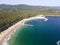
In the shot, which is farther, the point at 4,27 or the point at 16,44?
the point at 4,27

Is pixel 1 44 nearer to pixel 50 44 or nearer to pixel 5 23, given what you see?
pixel 50 44

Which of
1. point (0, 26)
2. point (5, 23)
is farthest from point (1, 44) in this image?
point (5, 23)

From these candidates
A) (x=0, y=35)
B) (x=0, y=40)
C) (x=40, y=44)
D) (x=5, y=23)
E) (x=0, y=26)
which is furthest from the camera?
(x=5, y=23)

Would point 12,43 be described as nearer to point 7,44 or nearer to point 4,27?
point 7,44

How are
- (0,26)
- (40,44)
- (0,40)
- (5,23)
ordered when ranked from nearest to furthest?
(40,44), (0,40), (0,26), (5,23)

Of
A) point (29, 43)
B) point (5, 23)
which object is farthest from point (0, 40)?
point (5, 23)

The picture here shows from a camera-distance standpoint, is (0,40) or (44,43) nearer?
(44,43)

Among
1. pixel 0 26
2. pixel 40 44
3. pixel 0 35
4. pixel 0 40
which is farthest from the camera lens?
pixel 0 26

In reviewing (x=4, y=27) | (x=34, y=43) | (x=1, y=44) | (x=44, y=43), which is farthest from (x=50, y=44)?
(x=4, y=27)

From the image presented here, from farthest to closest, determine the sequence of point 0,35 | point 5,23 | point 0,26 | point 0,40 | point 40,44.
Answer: point 5,23
point 0,26
point 0,35
point 0,40
point 40,44
